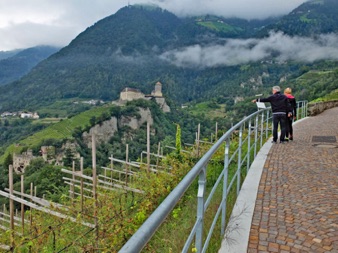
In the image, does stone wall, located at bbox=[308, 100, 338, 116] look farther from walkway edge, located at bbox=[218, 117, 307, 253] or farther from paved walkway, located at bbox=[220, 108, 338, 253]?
walkway edge, located at bbox=[218, 117, 307, 253]

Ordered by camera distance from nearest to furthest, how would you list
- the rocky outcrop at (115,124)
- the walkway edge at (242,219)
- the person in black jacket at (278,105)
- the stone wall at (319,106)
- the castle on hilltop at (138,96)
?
the walkway edge at (242,219), the person in black jacket at (278,105), the stone wall at (319,106), the rocky outcrop at (115,124), the castle on hilltop at (138,96)

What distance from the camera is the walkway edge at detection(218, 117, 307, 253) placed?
3.01 metres

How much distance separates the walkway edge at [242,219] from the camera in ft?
9.87

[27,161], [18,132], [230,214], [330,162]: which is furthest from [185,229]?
[18,132]

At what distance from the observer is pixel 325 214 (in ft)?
12.2

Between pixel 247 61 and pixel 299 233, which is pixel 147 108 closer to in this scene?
pixel 299 233

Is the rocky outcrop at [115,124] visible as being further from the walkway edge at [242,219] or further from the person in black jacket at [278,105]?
the walkway edge at [242,219]

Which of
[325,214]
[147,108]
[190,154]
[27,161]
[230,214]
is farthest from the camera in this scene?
[147,108]

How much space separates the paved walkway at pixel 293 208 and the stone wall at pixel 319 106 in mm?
13182

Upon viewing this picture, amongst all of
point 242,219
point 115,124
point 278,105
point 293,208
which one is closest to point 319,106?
point 278,105

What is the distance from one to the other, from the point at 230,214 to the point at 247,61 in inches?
7796

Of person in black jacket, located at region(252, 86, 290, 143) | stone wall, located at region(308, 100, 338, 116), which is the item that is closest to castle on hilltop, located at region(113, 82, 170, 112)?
stone wall, located at region(308, 100, 338, 116)

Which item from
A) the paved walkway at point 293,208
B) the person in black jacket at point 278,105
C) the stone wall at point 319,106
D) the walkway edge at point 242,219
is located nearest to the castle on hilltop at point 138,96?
the stone wall at point 319,106

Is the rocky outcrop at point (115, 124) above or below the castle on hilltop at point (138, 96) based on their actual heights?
below
